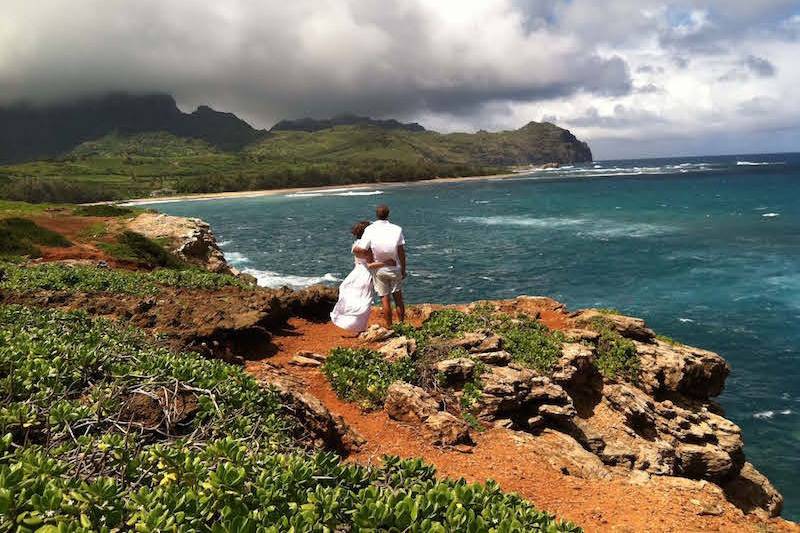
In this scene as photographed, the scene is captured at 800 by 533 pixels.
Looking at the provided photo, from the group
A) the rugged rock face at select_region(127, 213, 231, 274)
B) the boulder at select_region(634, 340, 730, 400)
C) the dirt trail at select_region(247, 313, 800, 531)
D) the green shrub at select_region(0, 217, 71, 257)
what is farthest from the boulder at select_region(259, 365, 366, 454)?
the rugged rock face at select_region(127, 213, 231, 274)

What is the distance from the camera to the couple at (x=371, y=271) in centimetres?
1209

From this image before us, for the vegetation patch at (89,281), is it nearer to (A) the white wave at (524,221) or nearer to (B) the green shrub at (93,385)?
(B) the green shrub at (93,385)

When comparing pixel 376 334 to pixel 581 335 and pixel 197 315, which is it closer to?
pixel 197 315

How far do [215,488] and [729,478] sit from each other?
14.5 meters

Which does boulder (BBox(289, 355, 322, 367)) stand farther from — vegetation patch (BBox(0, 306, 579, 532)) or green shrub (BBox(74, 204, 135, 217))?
green shrub (BBox(74, 204, 135, 217))

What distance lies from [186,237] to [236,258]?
24.8 m

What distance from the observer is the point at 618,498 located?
816 cm

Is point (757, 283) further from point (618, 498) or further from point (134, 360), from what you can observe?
point (134, 360)

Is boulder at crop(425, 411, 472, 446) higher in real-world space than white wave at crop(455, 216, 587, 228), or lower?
higher

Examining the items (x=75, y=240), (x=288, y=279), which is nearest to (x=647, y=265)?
(x=288, y=279)

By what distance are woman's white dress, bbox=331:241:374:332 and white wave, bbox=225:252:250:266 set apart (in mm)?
41821

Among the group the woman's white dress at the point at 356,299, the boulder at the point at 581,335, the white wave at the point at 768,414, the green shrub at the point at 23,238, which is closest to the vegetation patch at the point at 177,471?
the woman's white dress at the point at 356,299

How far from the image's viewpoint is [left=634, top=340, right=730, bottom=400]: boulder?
14.7 meters

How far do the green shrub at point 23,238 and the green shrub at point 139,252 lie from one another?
7.22ft
